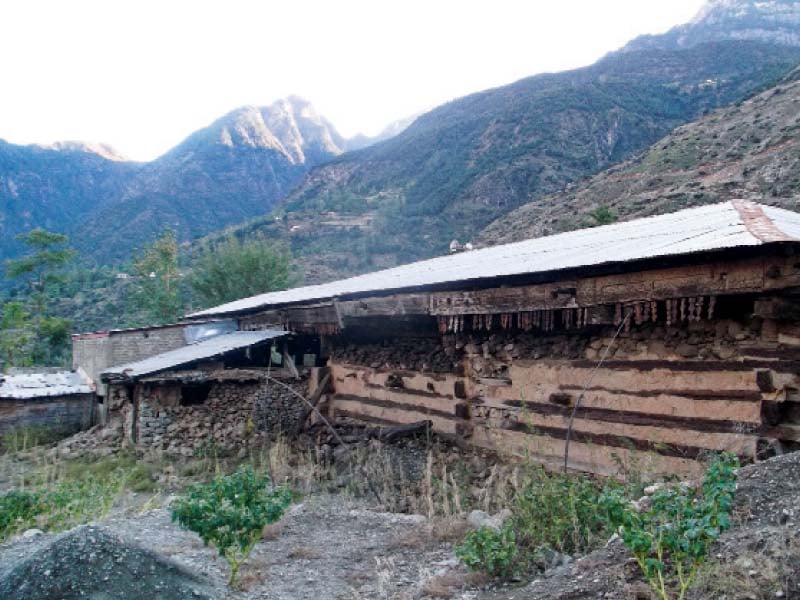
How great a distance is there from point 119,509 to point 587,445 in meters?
5.29

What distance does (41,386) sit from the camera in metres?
16.3

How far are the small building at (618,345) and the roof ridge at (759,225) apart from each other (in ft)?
0.08

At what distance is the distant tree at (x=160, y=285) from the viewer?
30.4 metres

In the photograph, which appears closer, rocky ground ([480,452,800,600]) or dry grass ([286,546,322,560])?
rocky ground ([480,452,800,600])

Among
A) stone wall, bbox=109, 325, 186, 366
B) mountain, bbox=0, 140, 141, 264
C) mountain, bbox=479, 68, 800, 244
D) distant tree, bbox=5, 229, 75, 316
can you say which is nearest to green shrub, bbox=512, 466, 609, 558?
stone wall, bbox=109, 325, 186, 366

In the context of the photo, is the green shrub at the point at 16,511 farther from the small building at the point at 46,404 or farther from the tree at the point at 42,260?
the tree at the point at 42,260

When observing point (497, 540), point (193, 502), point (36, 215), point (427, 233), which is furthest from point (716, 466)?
point (36, 215)

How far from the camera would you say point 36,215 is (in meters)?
77.9

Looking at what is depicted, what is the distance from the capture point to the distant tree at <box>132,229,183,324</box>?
99.9ft

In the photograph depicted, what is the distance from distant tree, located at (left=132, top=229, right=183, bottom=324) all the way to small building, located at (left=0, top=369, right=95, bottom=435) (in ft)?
43.8

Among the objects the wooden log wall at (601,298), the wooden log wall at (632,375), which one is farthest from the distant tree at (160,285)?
the wooden log wall at (632,375)

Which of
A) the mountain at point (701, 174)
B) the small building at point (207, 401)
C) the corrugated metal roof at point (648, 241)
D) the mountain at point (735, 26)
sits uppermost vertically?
the mountain at point (735, 26)

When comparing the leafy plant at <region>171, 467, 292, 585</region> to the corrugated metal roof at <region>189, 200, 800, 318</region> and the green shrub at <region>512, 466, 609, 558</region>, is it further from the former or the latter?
the corrugated metal roof at <region>189, 200, 800, 318</region>

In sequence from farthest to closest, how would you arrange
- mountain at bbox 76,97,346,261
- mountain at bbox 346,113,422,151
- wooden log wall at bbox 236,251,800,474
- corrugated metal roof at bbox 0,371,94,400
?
mountain at bbox 346,113,422,151
mountain at bbox 76,97,346,261
corrugated metal roof at bbox 0,371,94,400
wooden log wall at bbox 236,251,800,474
